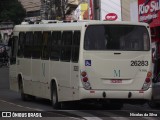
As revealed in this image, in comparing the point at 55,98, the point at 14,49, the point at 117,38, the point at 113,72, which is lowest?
the point at 55,98

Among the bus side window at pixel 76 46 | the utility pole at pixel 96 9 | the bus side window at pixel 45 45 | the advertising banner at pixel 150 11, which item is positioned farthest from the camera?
the utility pole at pixel 96 9

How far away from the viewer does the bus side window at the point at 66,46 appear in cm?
2017

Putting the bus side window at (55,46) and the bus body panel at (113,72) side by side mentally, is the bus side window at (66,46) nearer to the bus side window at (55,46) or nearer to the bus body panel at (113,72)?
the bus side window at (55,46)

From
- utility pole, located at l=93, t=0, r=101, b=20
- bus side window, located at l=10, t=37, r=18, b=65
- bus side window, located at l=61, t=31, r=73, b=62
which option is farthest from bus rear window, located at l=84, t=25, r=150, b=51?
utility pole, located at l=93, t=0, r=101, b=20

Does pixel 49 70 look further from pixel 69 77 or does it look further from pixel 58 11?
pixel 58 11

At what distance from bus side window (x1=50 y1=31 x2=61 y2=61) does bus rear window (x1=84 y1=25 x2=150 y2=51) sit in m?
1.96

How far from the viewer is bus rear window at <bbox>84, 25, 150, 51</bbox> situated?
19297mm

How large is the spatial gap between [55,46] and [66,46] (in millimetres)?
992

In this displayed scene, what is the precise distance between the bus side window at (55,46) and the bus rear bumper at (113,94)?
246 cm

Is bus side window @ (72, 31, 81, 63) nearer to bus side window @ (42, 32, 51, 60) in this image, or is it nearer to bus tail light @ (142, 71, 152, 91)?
bus tail light @ (142, 71, 152, 91)

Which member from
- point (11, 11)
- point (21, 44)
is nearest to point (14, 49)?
point (21, 44)

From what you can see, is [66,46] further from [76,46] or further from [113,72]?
[113,72]

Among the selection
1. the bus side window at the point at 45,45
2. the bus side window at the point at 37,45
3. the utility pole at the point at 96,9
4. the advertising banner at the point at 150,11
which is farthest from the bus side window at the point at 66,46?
the utility pole at the point at 96,9

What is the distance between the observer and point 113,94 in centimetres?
1909
